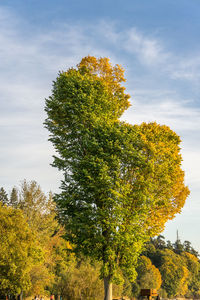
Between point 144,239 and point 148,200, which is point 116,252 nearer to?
point 144,239

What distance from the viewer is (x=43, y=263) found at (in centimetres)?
4847

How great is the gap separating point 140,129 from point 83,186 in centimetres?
656

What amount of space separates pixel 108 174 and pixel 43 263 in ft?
85.9

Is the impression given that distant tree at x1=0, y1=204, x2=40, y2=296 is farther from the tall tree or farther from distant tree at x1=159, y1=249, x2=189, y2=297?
distant tree at x1=159, y1=249, x2=189, y2=297

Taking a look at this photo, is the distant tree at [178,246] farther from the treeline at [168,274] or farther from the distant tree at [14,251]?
the distant tree at [14,251]

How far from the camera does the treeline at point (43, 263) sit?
34531 millimetres

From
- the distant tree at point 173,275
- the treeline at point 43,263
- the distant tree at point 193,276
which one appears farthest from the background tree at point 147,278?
the distant tree at point 193,276

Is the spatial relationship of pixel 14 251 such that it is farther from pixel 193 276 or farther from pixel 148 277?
pixel 193 276

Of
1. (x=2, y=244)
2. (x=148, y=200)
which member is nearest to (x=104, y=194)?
(x=148, y=200)

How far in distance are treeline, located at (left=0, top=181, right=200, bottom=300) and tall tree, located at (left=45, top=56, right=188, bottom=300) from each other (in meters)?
2.33

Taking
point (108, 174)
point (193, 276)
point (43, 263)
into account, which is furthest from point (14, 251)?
point (193, 276)

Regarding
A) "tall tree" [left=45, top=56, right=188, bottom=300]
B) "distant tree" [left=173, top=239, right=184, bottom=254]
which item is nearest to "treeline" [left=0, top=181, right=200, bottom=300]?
"tall tree" [left=45, top=56, right=188, bottom=300]

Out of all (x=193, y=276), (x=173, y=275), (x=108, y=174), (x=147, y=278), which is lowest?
(x=147, y=278)

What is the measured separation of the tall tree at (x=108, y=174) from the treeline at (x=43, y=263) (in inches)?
91.8
